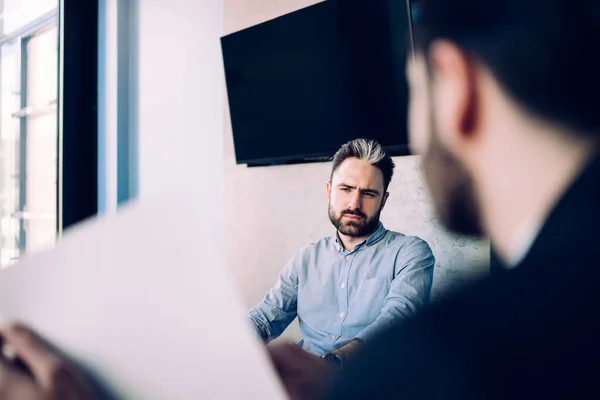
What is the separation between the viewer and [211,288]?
0.25m

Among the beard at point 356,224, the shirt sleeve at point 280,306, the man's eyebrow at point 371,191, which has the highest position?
the man's eyebrow at point 371,191

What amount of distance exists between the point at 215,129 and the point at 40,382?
4.11ft

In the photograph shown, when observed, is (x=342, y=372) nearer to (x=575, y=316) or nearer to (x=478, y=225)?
(x=575, y=316)

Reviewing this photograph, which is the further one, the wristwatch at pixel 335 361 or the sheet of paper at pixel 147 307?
the wristwatch at pixel 335 361

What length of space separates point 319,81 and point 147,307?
3.30 feet

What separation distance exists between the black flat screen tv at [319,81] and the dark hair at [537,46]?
1.26 ft

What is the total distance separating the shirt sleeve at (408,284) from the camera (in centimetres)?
101

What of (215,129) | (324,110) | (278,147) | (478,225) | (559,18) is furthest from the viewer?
(215,129)

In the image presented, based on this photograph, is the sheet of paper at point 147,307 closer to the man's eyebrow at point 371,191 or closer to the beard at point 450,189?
the beard at point 450,189

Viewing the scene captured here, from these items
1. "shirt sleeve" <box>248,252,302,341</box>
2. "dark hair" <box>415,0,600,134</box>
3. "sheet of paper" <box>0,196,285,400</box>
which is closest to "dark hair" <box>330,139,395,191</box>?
"shirt sleeve" <box>248,252,302,341</box>

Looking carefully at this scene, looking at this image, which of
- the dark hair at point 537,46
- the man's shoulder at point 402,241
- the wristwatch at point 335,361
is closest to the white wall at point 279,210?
the man's shoulder at point 402,241

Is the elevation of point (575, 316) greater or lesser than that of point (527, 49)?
lesser

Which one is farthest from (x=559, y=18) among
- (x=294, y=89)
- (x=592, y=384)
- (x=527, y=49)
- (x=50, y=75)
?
(x=50, y=75)

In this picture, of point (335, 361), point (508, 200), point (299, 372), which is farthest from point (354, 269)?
point (299, 372)
